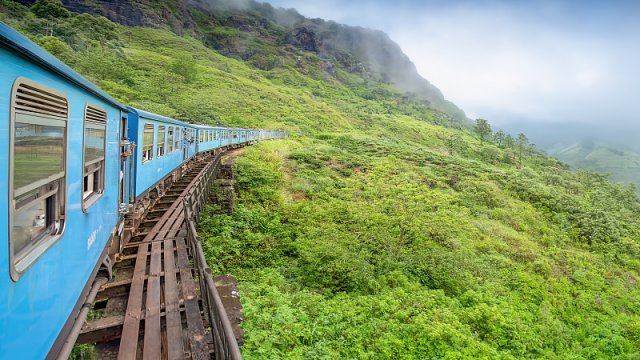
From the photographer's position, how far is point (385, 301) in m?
8.66

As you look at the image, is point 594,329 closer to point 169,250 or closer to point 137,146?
point 169,250

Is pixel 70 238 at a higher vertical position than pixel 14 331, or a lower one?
higher

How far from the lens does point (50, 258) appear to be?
108 inches

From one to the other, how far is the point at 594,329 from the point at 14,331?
43.7 ft

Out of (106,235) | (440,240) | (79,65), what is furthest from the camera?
(79,65)

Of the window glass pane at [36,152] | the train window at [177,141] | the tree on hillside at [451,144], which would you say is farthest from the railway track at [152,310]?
the tree on hillside at [451,144]

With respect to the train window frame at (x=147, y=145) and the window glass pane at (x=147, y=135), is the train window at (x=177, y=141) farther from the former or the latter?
the window glass pane at (x=147, y=135)

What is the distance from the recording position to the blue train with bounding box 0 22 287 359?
200 centimetres

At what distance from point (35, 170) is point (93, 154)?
2.12 m

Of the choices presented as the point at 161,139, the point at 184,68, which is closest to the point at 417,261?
the point at 161,139

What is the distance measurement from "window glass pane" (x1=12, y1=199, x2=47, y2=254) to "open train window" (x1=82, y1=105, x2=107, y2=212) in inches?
44.3

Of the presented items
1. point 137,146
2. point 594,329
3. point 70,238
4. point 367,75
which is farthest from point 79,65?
point 367,75

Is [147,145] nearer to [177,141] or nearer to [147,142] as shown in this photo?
[147,142]

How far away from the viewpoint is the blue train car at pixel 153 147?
7500 millimetres
